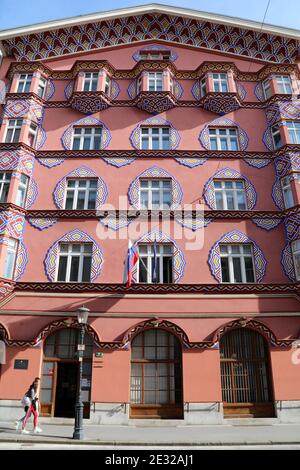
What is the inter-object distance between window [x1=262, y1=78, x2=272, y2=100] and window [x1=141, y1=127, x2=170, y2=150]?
7.22 meters

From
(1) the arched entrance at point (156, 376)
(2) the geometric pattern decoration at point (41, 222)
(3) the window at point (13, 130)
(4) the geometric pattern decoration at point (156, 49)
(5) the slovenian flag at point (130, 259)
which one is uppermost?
(4) the geometric pattern decoration at point (156, 49)

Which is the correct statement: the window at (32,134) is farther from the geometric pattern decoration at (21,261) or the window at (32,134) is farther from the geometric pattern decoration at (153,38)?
the geometric pattern decoration at (153,38)

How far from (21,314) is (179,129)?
1430 cm

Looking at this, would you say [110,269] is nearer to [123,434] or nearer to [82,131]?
[123,434]

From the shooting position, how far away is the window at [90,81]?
77.1 feet

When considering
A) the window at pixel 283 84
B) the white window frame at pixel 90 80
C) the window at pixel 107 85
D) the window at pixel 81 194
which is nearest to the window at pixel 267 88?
the window at pixel 283 84

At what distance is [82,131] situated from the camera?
22531 mm

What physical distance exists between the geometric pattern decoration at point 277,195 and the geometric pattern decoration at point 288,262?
8.14 ft

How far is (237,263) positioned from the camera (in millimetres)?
19188

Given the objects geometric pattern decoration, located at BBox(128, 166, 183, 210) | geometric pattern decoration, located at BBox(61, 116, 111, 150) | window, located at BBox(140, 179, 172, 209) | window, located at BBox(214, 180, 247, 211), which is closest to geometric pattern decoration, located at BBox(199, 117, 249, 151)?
window, located at BBox(214, 180, 247, 211)

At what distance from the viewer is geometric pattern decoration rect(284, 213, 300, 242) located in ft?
61.8

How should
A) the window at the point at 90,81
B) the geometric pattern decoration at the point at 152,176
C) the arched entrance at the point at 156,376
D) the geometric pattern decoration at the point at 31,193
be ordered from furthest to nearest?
the window at the point at 90,81 → the geometric pattern decoration at the point at 152,176 → the geometric pattern decoration at the point at 31,193 → the arched entrance at the point at 156,376

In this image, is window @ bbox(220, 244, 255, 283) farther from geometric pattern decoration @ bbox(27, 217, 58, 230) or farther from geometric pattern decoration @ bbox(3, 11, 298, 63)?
geometric pattern decoration @ bbox(3, 11, 298, 63)

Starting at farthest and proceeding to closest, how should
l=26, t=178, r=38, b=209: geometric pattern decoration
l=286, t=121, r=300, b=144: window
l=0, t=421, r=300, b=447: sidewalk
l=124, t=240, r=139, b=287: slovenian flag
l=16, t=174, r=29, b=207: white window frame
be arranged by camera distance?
l=286, t=121, r=300, b=144: window
l=26, t=178, r=38, b=209: geometric pattern decoration
l=16, t=174, r=29, b=207: white window frame
l=124, t=240, r=139, b=287: slovenian flag
l=0, t=421, r=300, b=447: sidewalk
